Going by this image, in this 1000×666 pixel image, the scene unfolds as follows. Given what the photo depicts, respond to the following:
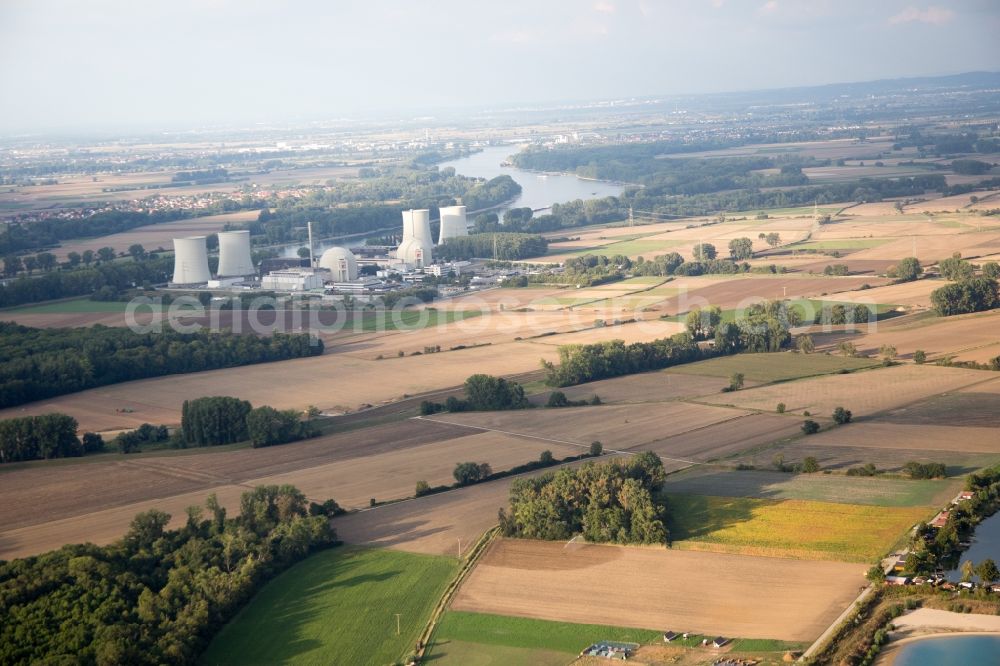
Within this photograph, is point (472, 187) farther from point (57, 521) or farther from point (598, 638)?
point (598, 638)

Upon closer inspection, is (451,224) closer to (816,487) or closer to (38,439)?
(38,439)

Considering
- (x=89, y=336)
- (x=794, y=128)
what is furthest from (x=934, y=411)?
(x=794, y=128)

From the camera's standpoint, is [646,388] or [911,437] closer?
[911,437]

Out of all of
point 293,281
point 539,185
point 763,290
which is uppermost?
point 539,185

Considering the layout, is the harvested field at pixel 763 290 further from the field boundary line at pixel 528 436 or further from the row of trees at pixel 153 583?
the row of trees at pixel 153 583

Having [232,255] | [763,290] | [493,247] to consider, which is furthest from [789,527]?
[493,247]

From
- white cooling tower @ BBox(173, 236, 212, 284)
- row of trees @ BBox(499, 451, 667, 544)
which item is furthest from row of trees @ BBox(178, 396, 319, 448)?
white cooling tower @ BBox(173, 236, 212, 284)
